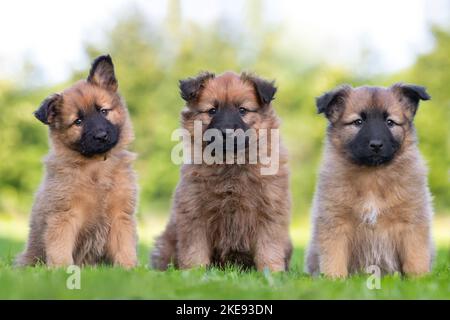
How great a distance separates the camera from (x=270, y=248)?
6.48m

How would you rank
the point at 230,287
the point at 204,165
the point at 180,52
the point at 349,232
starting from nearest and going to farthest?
the point at 230,287 < the point at 349,232 < the point at 204,165 < the point at 180,52

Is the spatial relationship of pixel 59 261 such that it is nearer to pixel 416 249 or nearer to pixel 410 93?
→ pixel 416 249

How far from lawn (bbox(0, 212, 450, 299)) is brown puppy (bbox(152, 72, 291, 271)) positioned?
1.74 feet

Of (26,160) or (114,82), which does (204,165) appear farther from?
(26,160)

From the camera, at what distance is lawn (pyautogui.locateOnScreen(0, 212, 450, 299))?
497cm

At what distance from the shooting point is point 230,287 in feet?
16.9

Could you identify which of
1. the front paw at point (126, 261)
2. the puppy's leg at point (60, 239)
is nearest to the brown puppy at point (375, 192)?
the front paw at point (126, 261)

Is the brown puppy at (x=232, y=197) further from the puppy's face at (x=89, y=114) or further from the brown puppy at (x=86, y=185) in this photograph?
the puppy's face at (x=89, y=114)

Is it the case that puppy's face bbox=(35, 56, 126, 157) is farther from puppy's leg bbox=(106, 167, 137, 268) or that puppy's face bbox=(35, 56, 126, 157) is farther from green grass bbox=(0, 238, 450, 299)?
green grass bbox=(0, 238, 450, 299)

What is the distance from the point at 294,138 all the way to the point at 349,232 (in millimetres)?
13027

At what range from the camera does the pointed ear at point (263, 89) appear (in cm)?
656


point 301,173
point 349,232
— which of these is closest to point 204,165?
point 349,232

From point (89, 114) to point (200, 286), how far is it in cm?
213

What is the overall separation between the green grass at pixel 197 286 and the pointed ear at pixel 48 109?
56.8 inches
